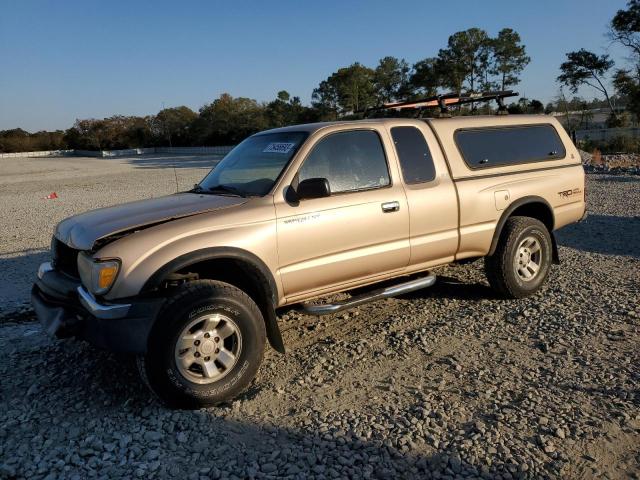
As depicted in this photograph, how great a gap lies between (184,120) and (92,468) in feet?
234

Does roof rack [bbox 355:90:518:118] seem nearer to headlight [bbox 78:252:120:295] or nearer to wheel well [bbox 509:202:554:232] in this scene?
wheel well [bbox 509:202:554:232]

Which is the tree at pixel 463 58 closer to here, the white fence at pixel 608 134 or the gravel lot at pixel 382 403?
the white fence at pixel 608 134

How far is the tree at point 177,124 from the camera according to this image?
2586 inches

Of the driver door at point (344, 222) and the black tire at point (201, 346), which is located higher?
the driver door at point (344, 222)

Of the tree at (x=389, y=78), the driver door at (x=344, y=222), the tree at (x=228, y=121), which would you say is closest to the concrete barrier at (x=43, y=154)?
the tree at (x=228, y=121)

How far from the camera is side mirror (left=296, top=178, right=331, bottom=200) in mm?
4012

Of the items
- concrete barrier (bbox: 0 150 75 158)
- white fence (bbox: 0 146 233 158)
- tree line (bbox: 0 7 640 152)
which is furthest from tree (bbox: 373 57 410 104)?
concrete barrier (bbox: 0 150 75 158)

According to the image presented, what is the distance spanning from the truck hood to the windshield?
0.70 ft

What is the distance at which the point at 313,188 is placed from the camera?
401cm

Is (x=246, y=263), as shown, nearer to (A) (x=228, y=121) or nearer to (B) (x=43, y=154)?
(A) (x=228, y=121)

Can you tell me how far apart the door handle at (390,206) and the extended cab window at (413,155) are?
0.28m

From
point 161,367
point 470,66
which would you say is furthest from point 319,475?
point 470,66

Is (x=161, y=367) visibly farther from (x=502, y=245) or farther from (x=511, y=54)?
(x=511, y=54)

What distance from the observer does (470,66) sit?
52406 millimetres
